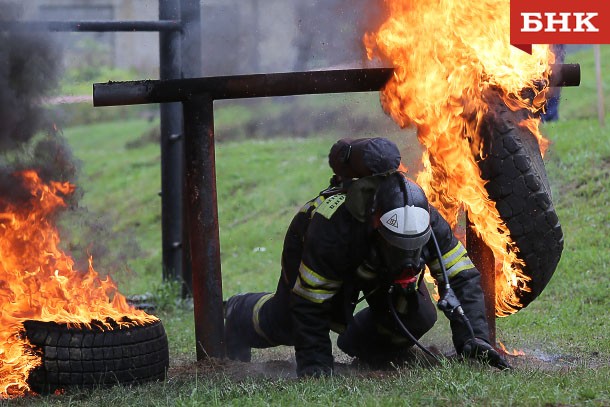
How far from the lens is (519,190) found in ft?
20.4

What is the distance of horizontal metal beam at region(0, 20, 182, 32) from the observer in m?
7.68

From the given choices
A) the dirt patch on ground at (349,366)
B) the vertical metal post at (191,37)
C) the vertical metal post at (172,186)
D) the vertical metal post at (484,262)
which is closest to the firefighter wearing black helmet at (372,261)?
the dirt patch on ground at (349,366)

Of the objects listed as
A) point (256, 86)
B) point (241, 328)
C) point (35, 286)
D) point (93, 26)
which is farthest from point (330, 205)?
point (93, 26)

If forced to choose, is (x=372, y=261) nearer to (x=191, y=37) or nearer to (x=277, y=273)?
(x=191, y=37)

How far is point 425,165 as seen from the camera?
693cm

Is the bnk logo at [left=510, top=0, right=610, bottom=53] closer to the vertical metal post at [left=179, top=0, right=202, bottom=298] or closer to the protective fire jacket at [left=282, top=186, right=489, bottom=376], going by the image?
the protective fire jacket at [left=282, top=186, right=489, bottom=376]

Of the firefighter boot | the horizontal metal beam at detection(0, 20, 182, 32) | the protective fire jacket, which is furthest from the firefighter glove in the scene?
the horizontal metal beam at detection(0, 20, 182, 32)

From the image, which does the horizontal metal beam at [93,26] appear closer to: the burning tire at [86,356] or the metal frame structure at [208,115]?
the metal frame structure at [208,115]

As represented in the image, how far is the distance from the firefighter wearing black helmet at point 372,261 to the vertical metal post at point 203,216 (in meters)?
0.56

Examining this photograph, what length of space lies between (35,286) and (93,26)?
3.07m

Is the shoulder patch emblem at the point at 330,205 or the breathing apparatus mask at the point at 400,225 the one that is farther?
the shoulder patch emblem at the point at 330,205

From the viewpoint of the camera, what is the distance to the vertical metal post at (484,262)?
6539 millimetres

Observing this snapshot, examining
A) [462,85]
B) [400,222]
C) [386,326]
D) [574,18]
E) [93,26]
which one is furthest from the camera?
[574,18]

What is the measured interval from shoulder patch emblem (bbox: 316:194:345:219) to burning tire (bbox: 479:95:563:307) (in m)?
0.96
